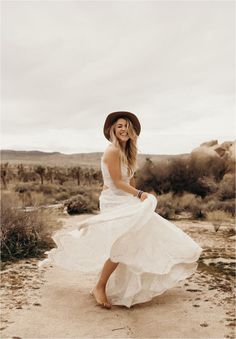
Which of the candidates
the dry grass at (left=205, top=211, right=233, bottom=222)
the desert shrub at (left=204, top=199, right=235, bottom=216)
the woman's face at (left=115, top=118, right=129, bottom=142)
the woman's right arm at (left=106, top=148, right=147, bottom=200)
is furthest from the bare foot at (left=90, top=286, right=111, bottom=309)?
the desert shrub at (left=204, top=199, right=235, bottom=216)

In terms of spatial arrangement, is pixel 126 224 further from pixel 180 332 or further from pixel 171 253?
pixel 180 332

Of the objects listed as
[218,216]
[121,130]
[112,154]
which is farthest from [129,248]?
[218,216]

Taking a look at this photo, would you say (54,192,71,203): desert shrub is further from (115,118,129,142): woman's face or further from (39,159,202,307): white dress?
(115,118,129,142): woman's face

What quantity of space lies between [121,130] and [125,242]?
1228mm

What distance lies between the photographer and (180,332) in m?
4.10

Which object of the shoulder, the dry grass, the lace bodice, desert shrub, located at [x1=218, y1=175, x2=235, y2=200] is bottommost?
the dry grass

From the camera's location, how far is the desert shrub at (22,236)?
278 inches

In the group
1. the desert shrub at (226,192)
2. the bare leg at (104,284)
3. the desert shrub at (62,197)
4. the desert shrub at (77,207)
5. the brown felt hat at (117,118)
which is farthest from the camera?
the desert shrub at (62,197)

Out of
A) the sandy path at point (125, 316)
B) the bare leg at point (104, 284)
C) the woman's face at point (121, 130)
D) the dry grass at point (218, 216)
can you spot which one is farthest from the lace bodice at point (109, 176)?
the dry grass at point (218, 216)

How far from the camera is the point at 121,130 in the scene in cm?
486

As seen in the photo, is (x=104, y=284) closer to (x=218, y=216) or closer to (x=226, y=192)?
(x=218, y=216)

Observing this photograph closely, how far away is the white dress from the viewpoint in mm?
4461

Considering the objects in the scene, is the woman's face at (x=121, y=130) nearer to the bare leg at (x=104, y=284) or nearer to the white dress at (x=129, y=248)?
the white dress at (x=129, y=248)

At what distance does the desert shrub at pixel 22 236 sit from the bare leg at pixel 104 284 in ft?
8.24
